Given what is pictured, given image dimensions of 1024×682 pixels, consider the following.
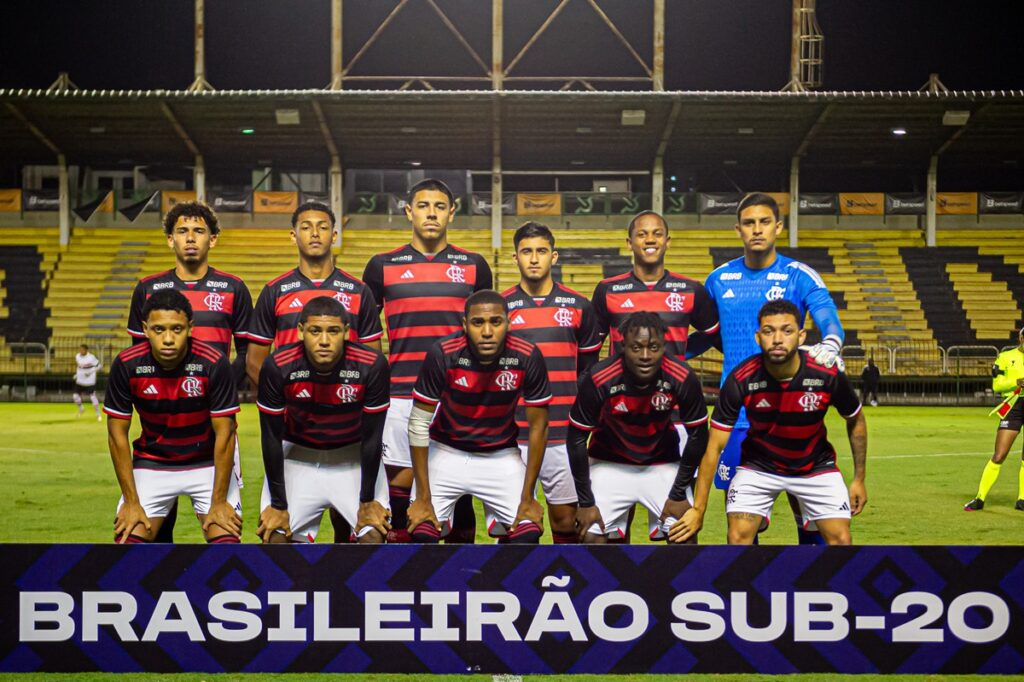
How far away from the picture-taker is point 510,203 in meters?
31.7

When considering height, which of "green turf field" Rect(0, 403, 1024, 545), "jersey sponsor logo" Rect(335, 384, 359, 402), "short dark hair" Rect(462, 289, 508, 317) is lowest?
"green turf field" Rect(0, 403, 1024, 545)

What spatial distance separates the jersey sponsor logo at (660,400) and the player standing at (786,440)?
30cm

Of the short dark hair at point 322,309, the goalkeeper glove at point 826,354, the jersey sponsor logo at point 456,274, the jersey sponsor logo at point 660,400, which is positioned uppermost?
the jersey sponsor logo at point 456,274

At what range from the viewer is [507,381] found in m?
5.78

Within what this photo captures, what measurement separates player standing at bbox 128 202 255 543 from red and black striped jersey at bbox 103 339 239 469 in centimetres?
51

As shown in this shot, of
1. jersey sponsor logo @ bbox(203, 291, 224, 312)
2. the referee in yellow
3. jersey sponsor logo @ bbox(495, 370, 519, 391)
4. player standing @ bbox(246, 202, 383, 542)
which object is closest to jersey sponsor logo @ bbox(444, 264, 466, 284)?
player standing @ bbox(246, 202, 383, 542)

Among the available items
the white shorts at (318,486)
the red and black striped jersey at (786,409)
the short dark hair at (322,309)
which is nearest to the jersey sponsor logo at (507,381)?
the white shorts at (318,486)

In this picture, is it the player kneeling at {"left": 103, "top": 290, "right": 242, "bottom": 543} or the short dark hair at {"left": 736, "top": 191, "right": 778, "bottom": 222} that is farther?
the short dark hair at {"left": 736, "top": 191, "right": 778, "bottom": 222}

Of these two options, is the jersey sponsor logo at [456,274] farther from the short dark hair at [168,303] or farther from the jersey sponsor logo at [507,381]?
the short dark hair at [168,303]

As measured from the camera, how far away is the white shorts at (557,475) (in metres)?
6.30

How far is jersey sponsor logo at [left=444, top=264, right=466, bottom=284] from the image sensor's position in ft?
21.2

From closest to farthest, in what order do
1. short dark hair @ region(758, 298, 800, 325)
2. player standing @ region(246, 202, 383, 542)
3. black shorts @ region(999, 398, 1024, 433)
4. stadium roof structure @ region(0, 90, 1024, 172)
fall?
short dark hair @ region(758, 298, 800, 325)
player standing @ region(246, 202, 383, 542)
black shorts @ region(999, 398, 1024, 433)
stadium roof structure @ region(0, 90, 1024, 172)

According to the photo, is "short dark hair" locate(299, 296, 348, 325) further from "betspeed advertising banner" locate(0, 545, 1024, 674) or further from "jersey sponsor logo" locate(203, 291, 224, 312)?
"betspeed advertising banner" locate(0, 545, 1024, 674)

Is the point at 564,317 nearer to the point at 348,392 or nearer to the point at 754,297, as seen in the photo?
the point at 754,297
